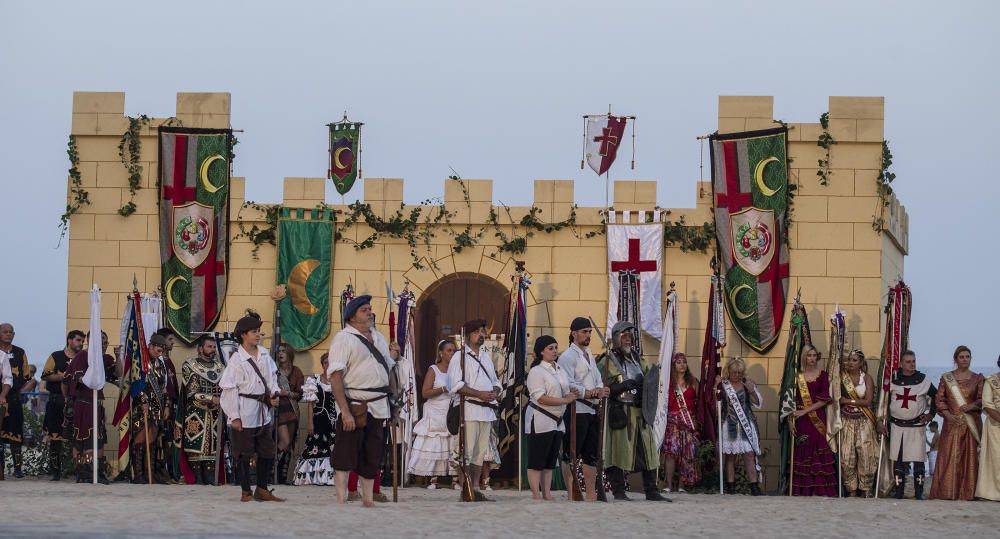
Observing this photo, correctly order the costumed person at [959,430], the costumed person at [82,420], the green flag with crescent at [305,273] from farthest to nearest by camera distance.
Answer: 1. the green flag with crescent at [305,273]
2. the costumed person at [82,420]
3. the costumed person at [959,430]

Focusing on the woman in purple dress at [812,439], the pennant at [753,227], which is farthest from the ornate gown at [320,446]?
the woman in purple dress at [812,439]

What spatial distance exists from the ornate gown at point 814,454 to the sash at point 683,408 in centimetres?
107

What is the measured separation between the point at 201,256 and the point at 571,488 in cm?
Answer: 588

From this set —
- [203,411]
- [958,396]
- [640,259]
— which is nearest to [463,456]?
[203,411]

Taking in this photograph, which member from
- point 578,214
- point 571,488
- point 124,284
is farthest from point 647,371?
point 124,284

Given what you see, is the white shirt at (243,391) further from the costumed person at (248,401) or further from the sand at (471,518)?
the sand at (471,518)

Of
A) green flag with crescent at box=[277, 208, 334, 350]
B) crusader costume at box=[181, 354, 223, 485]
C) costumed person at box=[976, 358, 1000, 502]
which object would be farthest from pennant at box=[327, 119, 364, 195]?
costumed person at box=[976, 358, 1000, 502]

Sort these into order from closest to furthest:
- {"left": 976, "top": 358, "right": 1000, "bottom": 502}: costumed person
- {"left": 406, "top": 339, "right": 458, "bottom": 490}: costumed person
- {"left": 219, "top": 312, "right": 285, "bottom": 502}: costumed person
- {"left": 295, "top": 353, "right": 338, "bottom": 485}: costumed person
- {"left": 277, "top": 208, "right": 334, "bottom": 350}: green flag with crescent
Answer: {"left": 219, "top": 312, "right": 285, "bottom": 502}: costumed person < {"left": 976, "top": 358, "right": 1000, "bottom": 502}: costumed person < {"left": 406, "top": 339, "right": 458, "bottom": 490}: costumed person < {"left": 295, "top": 353, "right": 338, "bottom": 485}: costumed person < {"left": 277, "top": 208, "right": 334, "bottom": 350}: green flag with crescent

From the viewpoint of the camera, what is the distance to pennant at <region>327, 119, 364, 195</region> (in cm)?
1678

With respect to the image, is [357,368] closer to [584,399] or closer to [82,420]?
[584,399]

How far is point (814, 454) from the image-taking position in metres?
15.2

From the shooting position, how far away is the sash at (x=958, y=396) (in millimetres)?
14375

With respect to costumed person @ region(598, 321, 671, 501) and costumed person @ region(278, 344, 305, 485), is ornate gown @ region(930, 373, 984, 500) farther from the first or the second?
costumed person @ region(278, 344, 305, 485)

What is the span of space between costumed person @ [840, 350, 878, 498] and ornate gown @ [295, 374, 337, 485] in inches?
205
